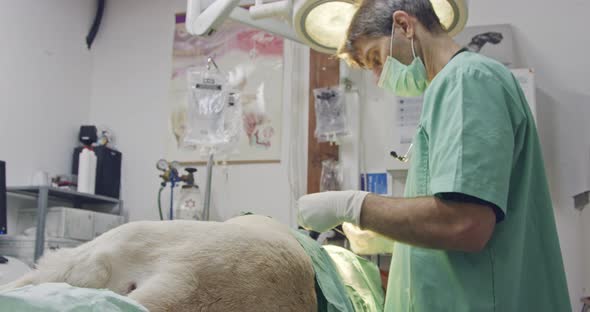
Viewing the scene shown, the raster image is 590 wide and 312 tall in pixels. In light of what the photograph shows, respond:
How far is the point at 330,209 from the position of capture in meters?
1.11

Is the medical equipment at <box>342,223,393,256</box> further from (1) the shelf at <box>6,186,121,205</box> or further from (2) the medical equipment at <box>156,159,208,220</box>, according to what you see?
(1) the shelf at <box>6,186,121,205</box>

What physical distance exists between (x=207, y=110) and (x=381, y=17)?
1.44m

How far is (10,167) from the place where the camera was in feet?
8.81

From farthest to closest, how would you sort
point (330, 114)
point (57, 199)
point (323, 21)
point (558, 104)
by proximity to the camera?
point (57, 199) < point (330, 114) < point (558, 104) < point (323, 21)

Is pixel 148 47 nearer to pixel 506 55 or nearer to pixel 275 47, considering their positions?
pixel 275 47

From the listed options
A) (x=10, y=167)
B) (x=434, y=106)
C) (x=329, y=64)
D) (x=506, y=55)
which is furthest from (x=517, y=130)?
(x=10, y=167)

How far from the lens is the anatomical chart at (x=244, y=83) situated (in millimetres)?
2908

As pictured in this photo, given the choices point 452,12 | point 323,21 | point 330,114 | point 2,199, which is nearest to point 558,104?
point 330,114

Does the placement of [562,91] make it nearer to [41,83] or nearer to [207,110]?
[207,110]

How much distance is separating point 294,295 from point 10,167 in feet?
7.45

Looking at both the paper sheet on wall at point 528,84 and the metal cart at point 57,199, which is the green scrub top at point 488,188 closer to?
the paper sheet on wall at point 528,84

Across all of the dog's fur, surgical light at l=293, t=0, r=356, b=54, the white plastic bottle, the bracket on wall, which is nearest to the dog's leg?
the dog's fur

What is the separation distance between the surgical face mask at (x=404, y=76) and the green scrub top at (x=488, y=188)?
0.61 ft

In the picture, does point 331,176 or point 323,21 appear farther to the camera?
point 331,176
